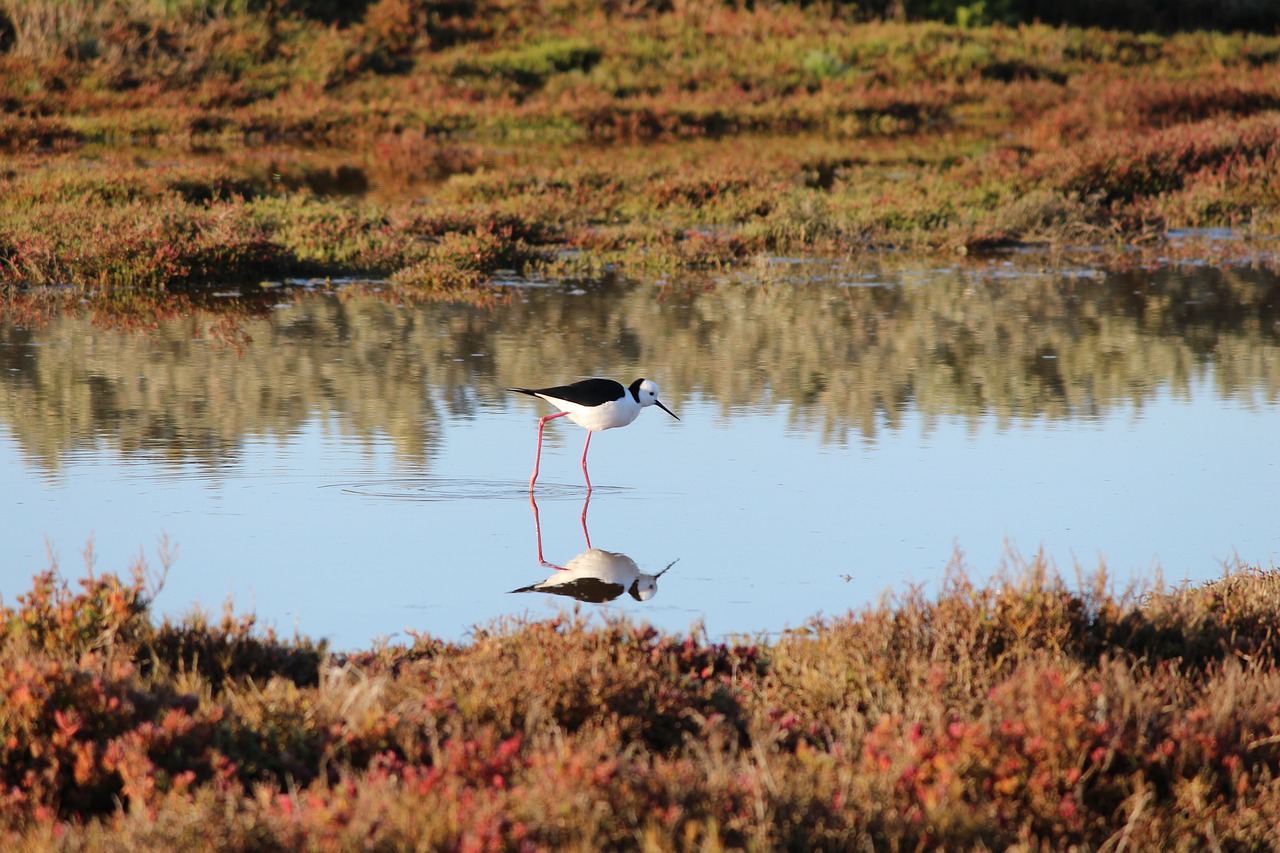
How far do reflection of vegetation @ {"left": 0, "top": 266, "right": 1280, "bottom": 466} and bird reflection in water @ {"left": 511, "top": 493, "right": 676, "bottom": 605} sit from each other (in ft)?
7.47

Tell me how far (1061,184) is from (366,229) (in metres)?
9.63

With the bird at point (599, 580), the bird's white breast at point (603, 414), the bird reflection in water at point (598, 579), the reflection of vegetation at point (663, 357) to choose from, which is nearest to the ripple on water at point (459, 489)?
the bird's white breast at point (603, 414)

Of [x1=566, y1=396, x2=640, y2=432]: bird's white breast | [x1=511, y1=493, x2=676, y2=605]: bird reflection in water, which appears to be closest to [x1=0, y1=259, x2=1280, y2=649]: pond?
[x1=511, y1=493, x2=676, y2=605]: bird reflection in water

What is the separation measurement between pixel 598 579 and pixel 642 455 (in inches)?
105

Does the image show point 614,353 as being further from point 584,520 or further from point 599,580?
point 599,580

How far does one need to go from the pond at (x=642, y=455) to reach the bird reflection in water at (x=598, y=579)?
0.02 metres

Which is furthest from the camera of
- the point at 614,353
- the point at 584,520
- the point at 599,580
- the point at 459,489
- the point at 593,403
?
the point at 614,353

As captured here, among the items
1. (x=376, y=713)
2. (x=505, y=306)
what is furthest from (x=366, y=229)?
(x=376, y=713)

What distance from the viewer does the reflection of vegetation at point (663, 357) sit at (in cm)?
1054

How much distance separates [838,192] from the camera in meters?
22.6

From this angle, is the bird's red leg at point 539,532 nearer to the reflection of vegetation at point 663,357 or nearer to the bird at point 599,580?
the bird at point 599,580

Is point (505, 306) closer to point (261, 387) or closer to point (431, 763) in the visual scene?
point (261, 387)

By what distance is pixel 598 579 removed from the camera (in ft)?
23.3

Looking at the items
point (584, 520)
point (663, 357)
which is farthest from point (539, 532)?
point (663, 357)
